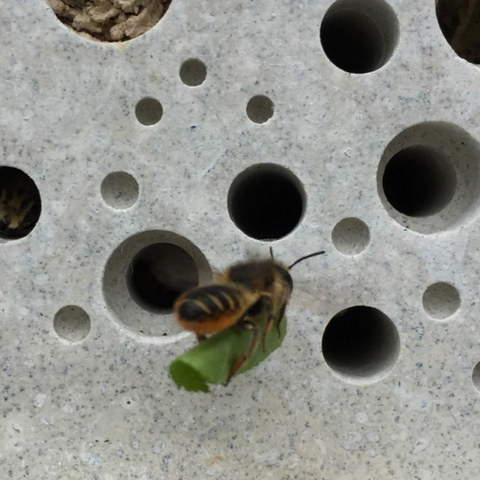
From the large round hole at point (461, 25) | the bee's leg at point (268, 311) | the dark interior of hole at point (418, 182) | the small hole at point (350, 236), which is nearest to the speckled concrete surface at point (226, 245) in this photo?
the small hole at point (350, 236)

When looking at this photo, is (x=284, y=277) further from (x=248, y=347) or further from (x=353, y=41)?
(x=353, y=41)

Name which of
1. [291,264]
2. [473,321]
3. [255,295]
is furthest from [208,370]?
[473,321]

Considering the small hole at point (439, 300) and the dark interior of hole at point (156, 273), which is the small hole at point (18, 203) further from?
the small hole at point (439, 300)

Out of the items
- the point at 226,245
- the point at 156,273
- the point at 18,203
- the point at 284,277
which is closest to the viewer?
the point at 284,277

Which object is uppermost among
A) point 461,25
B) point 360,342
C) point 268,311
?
point 461,25

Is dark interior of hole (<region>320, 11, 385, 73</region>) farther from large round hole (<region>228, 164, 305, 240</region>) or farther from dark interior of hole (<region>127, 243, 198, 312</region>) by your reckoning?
dark interior of hole (<region>127, 243, 198, 312</region>)

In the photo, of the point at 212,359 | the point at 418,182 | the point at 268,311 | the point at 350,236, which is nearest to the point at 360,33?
the point at 418,182
